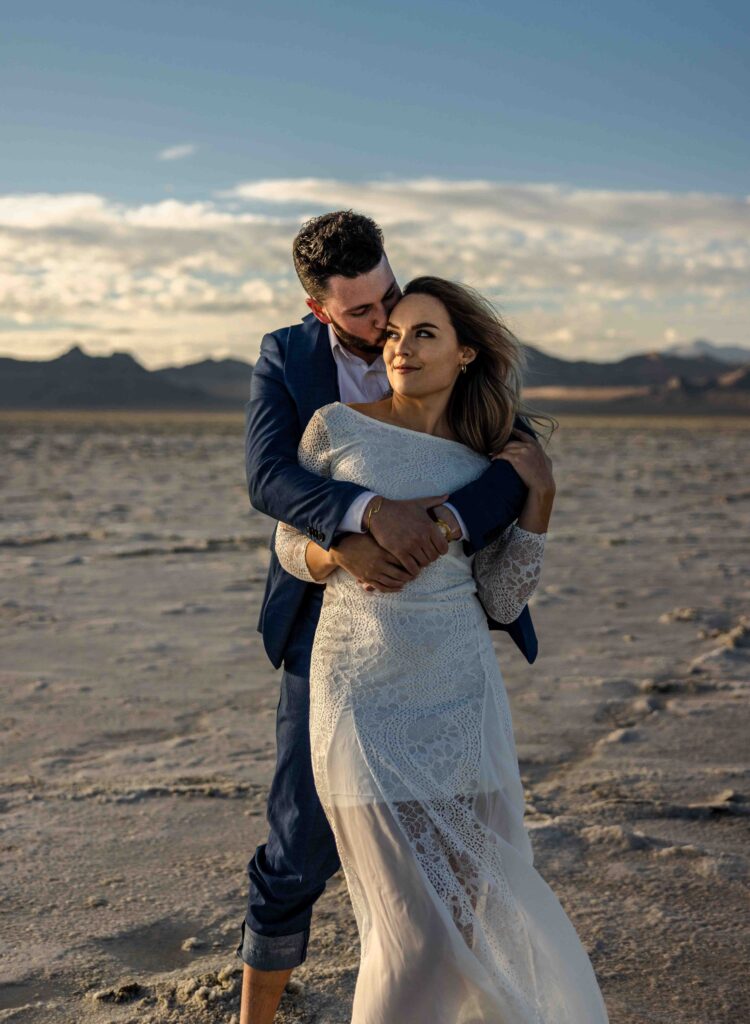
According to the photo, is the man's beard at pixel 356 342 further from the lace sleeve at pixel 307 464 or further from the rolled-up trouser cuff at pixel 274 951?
the rolled-up trouser cuff at pixel 274 951

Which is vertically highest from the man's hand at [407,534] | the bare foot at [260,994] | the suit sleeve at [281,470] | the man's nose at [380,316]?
the man's nose at [380,316]

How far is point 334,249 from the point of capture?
242 centimetres

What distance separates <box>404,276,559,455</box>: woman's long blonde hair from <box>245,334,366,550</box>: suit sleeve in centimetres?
29

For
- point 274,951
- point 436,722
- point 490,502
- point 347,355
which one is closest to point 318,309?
point 347,355

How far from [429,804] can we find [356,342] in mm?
930

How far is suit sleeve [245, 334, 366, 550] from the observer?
225 cm

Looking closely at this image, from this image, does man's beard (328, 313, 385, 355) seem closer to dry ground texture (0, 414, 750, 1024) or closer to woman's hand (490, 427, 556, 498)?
woman's hand (490, 427, 556, 498)

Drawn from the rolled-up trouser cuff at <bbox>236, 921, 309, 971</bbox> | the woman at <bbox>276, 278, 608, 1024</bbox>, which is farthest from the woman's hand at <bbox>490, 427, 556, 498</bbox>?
the rolled-up trouser cuff at <bbox>236, 921, 309, 971</bbox>

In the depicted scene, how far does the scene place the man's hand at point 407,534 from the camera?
7.09ft

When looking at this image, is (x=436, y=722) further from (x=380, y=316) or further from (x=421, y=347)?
(x=380, y=316)

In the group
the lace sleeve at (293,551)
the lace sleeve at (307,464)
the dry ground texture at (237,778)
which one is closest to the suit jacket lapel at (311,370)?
the lace sleeve at (307,464)

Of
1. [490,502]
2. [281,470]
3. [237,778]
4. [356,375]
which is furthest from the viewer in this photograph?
[237,778]

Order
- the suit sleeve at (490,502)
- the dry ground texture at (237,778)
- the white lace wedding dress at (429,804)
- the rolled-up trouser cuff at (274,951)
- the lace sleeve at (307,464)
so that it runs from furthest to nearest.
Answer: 1. the dry ground texture at (237,778)
2. the rolled-up trouser cuff at (274,951)
3. the lace sleeve at (307,464)
4. the suit sleeve at (490,502)
5. the white lace wedding dress at (429,804)

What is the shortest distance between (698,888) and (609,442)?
28130 mm
